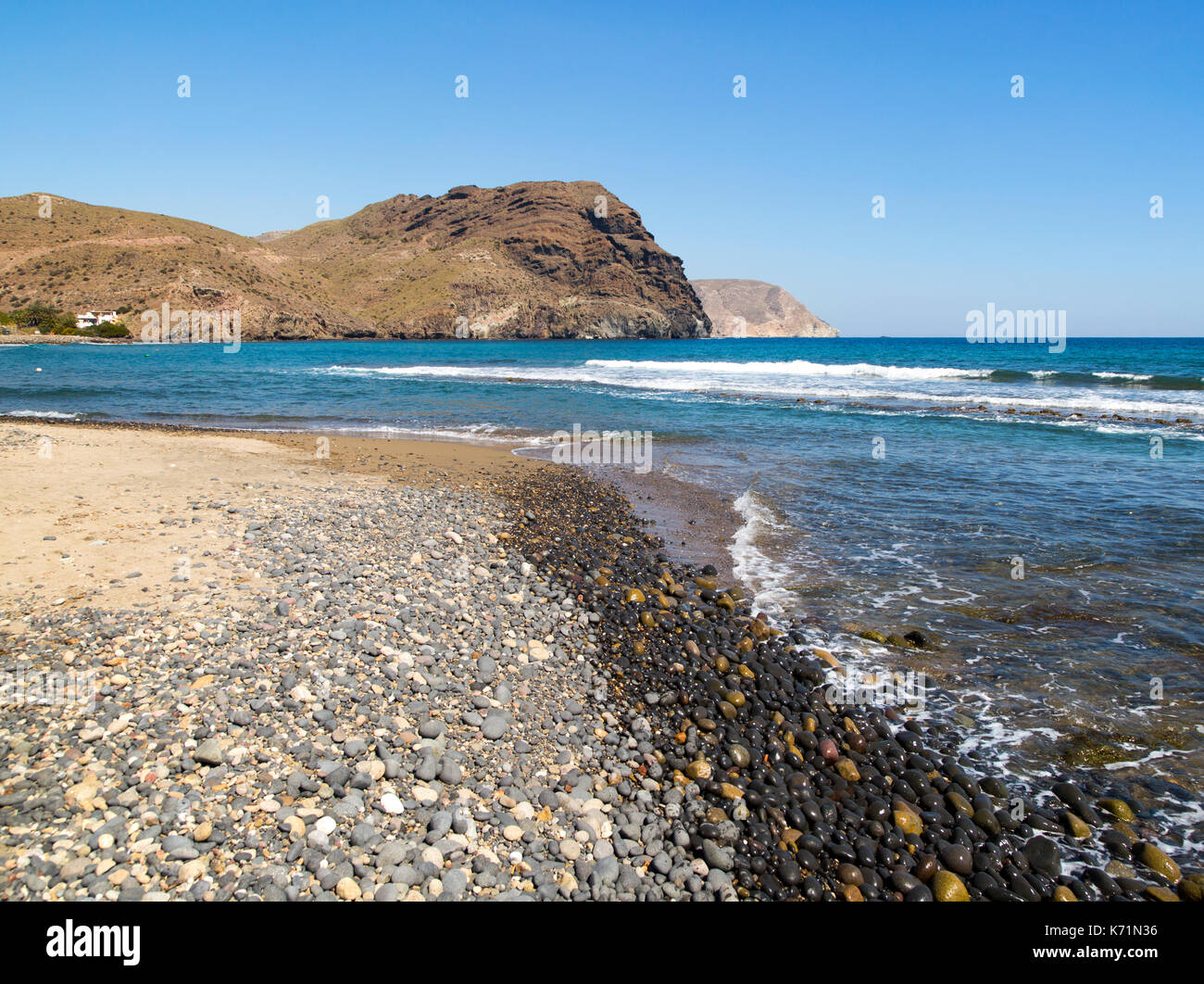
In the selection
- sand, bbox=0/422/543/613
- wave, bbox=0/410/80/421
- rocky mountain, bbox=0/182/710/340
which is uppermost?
rocky mountain, bbox=0/182/710/340

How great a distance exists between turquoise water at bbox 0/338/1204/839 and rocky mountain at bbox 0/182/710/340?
80.0m

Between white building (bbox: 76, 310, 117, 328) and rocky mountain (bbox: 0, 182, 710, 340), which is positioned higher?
rocky mountain (bbox: 0, 182, 710, 340)

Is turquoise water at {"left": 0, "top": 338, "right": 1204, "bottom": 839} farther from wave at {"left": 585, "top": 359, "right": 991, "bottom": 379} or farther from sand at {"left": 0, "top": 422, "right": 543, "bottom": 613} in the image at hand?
wave at {"left": 585, "top": 359, "right": 991, "bottom": 379}

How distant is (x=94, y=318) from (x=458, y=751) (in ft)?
358

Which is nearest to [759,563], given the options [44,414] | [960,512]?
[960,512]

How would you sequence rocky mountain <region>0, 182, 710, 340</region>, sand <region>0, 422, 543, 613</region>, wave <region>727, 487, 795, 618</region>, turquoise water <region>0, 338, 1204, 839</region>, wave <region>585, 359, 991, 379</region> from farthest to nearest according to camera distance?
rocky mountain <region>0, 182, 710, 340</region> < wave <region>585, 359, 991, 379</region> < wave <region>727, 487, 795, 618</region> < sand <region>0, 422, 543, 613</region> < turquoise water <region>0, 338, 1204, 839</region>

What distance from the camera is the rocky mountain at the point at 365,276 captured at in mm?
96312

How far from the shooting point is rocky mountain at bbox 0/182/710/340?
316ft

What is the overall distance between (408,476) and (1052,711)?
35.6ft

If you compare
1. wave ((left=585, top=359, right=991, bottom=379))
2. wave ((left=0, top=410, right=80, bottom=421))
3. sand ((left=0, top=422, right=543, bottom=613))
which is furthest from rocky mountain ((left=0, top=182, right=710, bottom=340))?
sand ((left=0, top=422, right=543, bottom=613))

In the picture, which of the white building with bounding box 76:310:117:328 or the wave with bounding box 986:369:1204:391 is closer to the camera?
the wave with bounding box 986:369:1204:391

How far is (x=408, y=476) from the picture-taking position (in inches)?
496
